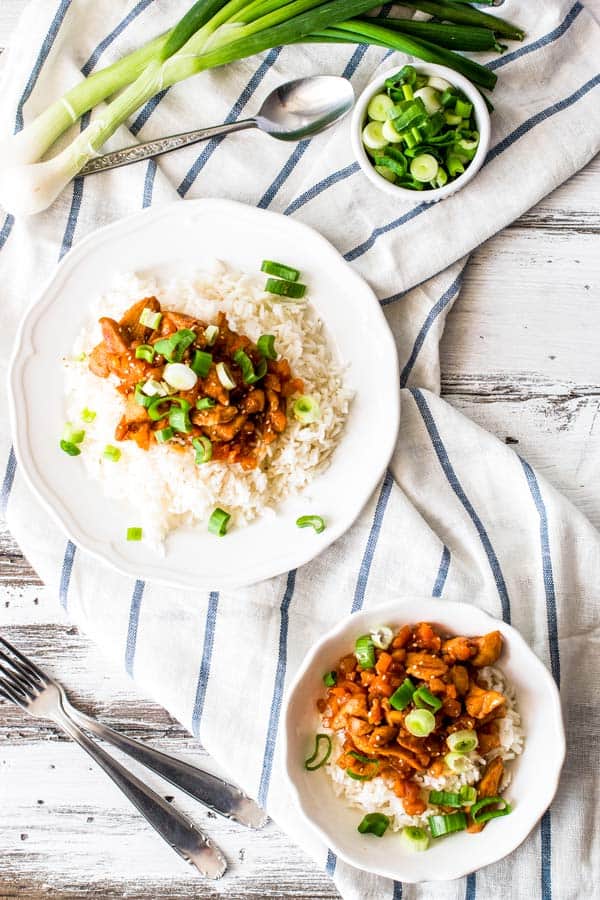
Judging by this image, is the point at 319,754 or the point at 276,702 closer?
the point at 319,754

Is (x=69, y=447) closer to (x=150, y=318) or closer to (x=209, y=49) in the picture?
(x=150, y=318)

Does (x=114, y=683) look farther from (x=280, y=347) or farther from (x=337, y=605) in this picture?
(x=280, y=347)

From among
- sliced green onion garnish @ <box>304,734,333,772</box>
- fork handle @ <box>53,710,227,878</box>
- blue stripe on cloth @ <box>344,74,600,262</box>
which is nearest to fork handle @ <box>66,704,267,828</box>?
fork handle @ <box>53,710,227,878</box>

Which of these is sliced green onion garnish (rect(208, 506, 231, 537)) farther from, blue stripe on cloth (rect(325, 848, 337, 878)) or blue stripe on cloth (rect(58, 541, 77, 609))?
blue stripe on cloth (rect(325, 848, 337, 878))

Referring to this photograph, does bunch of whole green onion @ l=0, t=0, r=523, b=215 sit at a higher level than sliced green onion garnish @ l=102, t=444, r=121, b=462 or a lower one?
higher

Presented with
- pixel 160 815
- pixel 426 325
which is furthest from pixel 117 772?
pixel 426 325

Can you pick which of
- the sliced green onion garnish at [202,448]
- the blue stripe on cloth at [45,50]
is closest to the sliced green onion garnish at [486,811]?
the sliced green onion garnish at [202,448]
